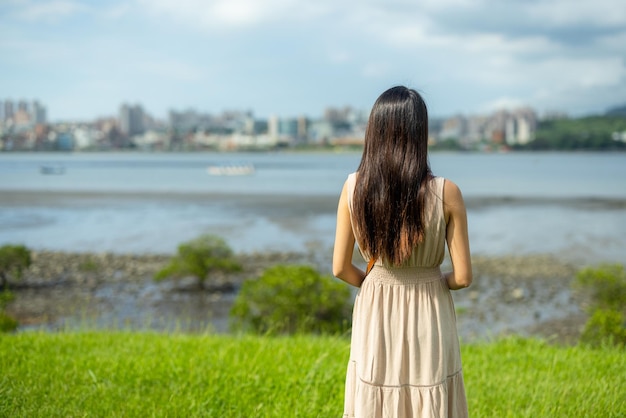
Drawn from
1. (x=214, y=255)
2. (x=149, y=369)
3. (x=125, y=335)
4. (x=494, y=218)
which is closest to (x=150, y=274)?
(x=214, y=255)

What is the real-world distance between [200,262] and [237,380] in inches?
526

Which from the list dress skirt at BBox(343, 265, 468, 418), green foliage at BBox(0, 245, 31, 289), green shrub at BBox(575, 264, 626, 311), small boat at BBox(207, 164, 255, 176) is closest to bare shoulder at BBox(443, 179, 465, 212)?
dress skirt at BBox(343, 265, 468, 418)

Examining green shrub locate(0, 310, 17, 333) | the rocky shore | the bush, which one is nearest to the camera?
the bush

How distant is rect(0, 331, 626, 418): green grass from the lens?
179 inches

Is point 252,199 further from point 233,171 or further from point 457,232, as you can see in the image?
point 233,171

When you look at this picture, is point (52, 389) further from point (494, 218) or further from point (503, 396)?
point (494, 218)

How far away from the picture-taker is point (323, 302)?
1095 centimetres

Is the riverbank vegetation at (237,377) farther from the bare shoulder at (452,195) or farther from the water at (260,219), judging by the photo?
the water at (260,219)

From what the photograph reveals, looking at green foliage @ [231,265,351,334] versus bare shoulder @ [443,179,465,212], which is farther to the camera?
green foliage @ [231,265,351,334]

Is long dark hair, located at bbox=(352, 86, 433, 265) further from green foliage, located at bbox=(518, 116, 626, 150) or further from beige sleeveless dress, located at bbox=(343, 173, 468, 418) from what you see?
green foliage, located at bbox=(518, 116, 626, 150)

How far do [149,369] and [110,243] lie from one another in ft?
75.7

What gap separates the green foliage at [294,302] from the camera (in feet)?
36.0

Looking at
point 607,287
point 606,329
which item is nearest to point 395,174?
point 606,329

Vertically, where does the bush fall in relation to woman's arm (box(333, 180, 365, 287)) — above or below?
below
